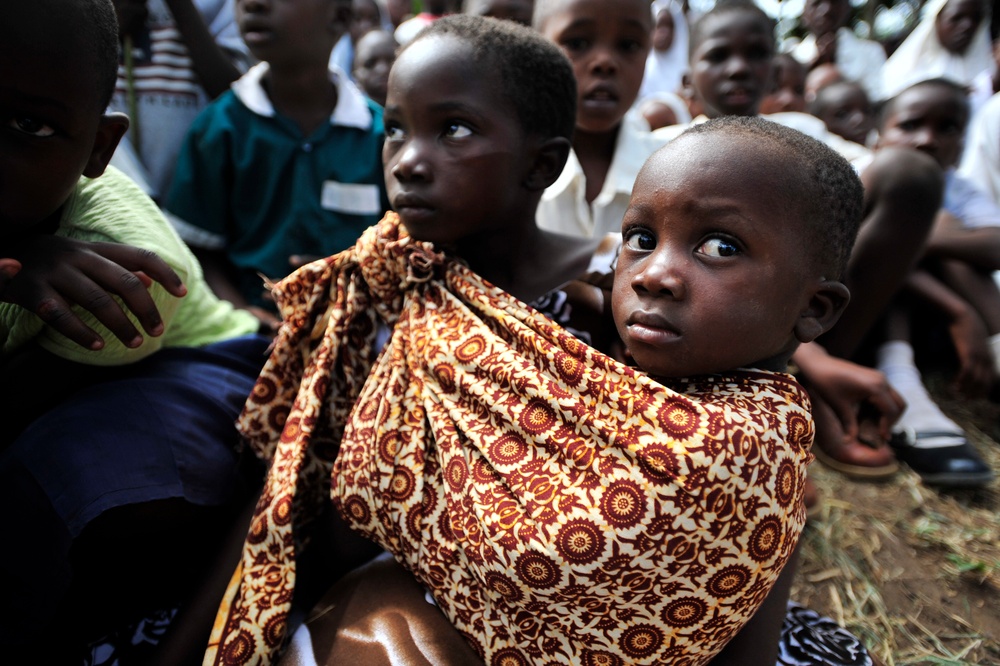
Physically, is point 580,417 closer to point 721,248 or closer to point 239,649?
point 721,248

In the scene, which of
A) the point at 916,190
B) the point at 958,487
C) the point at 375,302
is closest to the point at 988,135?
the point at 916,190

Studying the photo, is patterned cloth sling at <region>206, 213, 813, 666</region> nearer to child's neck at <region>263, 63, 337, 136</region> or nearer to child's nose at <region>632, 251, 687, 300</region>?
child's nose at <region>632, 251, 687, 300</region>

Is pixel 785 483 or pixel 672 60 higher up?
pixel 785 483

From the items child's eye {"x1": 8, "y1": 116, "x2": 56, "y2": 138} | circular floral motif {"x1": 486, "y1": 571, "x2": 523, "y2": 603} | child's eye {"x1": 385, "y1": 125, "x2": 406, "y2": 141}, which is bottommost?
circular floral motif {"x1": 486, "y1": 571, "x2": 523, "y2": 603}

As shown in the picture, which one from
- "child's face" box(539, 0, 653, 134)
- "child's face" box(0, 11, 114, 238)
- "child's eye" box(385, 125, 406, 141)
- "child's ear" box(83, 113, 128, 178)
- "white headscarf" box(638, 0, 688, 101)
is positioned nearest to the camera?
"child's face" box(0, 11, 114, 238)

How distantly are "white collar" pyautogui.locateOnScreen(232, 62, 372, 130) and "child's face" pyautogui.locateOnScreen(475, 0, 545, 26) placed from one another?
69 cm

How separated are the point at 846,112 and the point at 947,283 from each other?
1.92 m

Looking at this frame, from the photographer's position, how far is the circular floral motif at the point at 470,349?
1.20 m

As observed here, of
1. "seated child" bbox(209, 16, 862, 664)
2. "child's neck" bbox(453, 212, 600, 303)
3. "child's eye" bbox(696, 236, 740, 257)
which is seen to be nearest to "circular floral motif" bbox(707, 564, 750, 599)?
"seated child" bbox(209, 16, 862, 664)

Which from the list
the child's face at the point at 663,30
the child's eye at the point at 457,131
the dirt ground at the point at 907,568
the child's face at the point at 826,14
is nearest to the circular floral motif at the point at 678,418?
the child's eye at the point at 457,131

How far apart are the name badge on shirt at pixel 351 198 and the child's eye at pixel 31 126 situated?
1.25m

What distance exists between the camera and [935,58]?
5164 mm

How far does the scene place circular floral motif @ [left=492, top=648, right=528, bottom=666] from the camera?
1.11 meters

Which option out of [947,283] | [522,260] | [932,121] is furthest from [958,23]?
[522,260]
